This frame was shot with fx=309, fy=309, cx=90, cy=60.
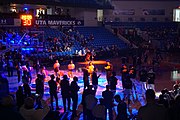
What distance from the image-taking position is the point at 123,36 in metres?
45.0

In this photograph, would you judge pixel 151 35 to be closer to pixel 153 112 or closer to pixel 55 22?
pixel 55 22

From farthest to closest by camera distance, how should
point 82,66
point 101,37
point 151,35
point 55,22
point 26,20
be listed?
point 151,35 < point 101,37 < point 55,22 < point 82,66 < point 26,20

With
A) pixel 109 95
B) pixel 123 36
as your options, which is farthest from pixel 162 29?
pixel 109 95

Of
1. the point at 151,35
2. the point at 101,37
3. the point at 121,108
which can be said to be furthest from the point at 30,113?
the point at 151,35

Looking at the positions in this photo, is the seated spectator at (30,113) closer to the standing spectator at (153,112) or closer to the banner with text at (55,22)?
the standing spectator at (153,112)

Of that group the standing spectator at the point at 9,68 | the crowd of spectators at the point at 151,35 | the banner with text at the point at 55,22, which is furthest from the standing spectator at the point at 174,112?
the crowd of spectators at the point at 151,35

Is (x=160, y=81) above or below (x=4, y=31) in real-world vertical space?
below

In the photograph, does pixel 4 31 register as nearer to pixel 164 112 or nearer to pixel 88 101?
pixel 88 101

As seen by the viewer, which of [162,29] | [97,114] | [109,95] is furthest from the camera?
[162,29]

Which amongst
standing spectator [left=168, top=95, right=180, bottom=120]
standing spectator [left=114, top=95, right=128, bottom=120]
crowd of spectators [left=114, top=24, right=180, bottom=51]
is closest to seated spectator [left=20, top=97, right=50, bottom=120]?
standing spectator [left=168, top=95, right=180, bottom=120]

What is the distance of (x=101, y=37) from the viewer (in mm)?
40938

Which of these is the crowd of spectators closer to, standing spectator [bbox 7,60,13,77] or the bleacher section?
the bleacher section

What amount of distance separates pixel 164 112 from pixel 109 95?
5048 mm

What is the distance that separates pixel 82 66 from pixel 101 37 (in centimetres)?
1287
